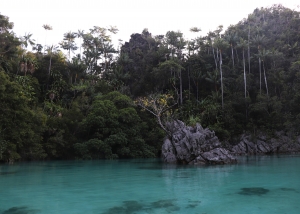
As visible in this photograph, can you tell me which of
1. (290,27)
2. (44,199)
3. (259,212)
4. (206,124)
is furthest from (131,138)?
(290,27)

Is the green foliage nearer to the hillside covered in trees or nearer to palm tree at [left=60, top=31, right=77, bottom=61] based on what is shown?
the hillside covered in trees

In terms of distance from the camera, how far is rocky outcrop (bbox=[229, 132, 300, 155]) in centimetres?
3177

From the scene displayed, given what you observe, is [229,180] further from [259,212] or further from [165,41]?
[165,41]

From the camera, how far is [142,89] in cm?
4091

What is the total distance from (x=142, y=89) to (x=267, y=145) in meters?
17.6

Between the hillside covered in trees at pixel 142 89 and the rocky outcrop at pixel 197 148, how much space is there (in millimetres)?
2993

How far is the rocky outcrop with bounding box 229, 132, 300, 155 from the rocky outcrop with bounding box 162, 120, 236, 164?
1185cm

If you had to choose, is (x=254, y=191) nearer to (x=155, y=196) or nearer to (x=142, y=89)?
(x=155, y=196)

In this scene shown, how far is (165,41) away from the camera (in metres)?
45.5

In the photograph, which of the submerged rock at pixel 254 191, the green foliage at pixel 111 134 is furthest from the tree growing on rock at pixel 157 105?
the submerged rock at pixel 254 191

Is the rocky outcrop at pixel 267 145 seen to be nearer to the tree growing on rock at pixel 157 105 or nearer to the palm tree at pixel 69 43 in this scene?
the tree growing on rock at pixel 157 105

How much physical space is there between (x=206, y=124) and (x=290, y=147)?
30.1 feet

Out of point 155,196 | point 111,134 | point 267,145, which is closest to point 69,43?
point 111,134

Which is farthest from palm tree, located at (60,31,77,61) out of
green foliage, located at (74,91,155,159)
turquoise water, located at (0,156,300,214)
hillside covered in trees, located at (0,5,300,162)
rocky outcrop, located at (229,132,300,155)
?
turquoise water, located at (0,156,300,214)
